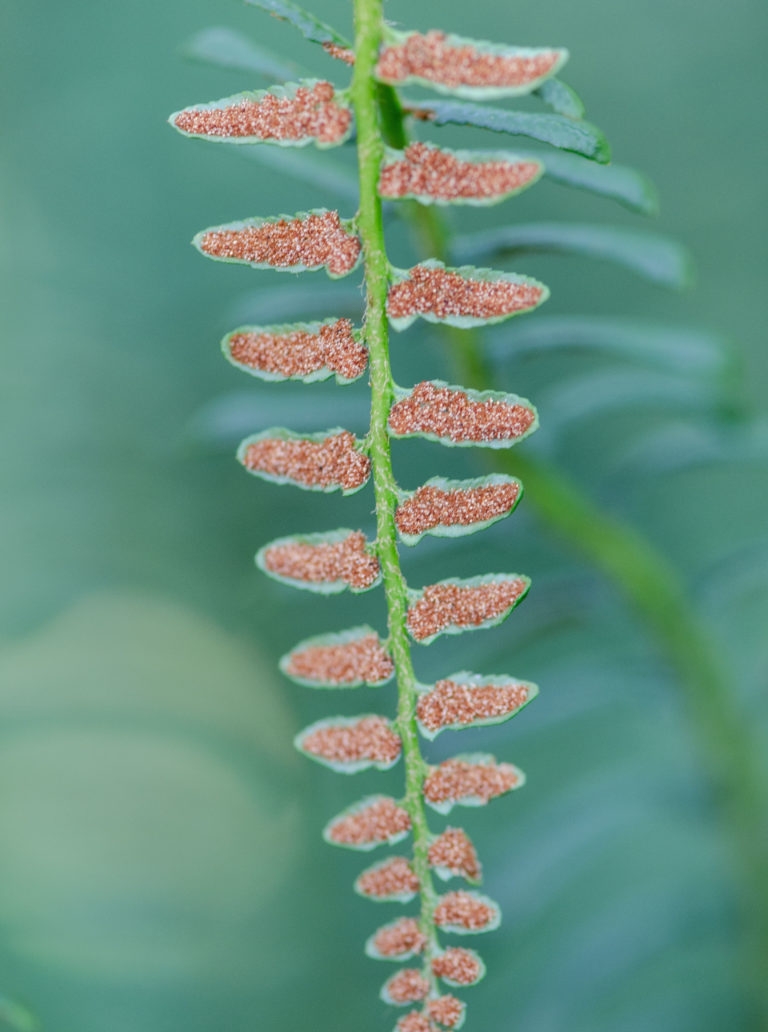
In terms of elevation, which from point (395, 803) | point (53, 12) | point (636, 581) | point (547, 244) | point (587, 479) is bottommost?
point (395, 803)

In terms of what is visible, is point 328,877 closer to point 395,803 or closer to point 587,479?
point 587,479


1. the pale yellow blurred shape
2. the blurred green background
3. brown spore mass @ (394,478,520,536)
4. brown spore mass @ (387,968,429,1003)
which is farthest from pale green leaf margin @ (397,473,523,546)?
the pale yellow blurred shape

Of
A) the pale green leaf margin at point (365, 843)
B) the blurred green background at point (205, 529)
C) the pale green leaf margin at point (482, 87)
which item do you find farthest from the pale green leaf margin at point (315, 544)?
the blurred green background at point (205, 529)

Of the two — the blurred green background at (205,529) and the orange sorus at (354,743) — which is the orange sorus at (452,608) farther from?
the blurred green background at (205,529)

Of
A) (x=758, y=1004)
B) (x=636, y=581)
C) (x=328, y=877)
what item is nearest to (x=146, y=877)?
(x=328, y=877)

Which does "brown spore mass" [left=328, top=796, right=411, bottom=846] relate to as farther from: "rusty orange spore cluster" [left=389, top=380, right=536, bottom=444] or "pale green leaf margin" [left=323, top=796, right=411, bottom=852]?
"rusty orange spore cluster" [left=389, top=380, right=536, bottom=444]

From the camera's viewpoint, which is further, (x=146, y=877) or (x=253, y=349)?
(x=146, y=877)

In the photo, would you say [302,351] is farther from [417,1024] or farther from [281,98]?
[417,1024]
